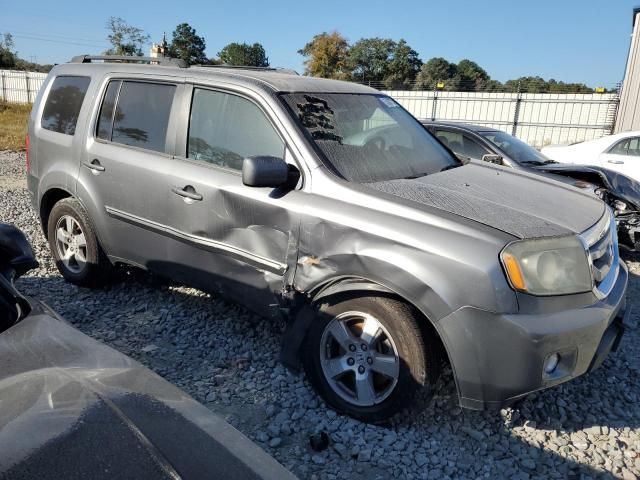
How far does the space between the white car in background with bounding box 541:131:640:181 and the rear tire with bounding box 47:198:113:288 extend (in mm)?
8026

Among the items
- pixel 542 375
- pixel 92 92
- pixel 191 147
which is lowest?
pixel 542 375

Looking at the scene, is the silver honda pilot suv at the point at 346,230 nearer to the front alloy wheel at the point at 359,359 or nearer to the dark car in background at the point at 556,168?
the front alloy wheel at the point at 359,359

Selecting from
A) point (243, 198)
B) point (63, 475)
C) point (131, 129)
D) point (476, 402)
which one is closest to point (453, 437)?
point (476, 402)

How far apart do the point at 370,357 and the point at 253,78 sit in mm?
1966

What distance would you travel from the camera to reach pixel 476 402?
2523 mm

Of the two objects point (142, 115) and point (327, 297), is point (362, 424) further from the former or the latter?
point (142, 115)

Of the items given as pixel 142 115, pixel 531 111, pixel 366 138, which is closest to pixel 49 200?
pixel 142 115

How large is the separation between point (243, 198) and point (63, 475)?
2.10 m

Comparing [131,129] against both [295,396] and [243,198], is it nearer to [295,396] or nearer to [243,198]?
[243,198]

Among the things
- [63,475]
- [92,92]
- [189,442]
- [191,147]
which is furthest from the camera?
[92,92]

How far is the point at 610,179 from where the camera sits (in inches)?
251

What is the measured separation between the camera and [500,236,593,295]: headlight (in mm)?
2397

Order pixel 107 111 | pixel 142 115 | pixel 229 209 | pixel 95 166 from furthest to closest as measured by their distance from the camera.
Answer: pixel 107 111
pixel 95 166
pixel 142 115
pixel 229 209

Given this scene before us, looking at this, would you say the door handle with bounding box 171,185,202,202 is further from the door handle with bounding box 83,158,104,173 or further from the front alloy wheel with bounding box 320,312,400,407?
the front alloy wheel with bounding box 320,312,400,407
